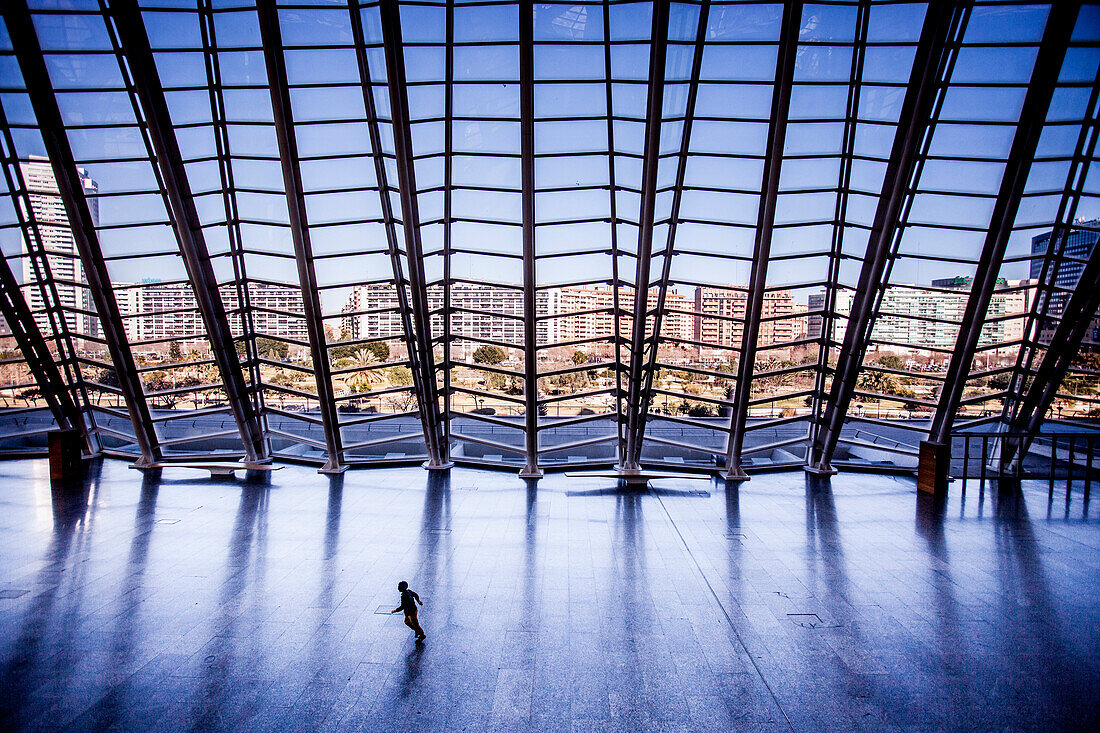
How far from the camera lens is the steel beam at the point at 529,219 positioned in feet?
40.9

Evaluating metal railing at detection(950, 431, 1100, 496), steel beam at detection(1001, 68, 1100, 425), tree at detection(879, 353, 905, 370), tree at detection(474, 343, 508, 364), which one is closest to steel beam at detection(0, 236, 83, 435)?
tree at detection(474, 343, 508, 364)

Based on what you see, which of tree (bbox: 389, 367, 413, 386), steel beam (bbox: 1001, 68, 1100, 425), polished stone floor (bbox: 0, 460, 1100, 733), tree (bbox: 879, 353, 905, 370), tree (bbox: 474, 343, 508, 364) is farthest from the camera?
tree (bbox: 389, 367, 413, 386)

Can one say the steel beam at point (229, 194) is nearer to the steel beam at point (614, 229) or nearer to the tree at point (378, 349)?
the tree at point (378, 349)

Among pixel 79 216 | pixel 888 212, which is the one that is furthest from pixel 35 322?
pixel 888 212

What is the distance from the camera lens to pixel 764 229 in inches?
575

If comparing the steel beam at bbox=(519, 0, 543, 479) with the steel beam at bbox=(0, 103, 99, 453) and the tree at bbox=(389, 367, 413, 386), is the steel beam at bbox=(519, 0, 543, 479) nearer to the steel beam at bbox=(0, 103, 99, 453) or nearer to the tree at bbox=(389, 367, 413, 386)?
the tree at bbox=(389, 367, 413, 386)

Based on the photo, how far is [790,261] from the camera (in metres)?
15.7

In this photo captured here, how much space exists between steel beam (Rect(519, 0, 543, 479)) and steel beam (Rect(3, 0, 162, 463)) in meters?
10.5

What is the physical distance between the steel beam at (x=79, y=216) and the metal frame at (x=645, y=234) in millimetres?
13223

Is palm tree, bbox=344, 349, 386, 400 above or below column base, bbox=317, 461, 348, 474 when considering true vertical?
above

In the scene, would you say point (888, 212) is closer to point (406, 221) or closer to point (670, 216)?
point (670, 216)

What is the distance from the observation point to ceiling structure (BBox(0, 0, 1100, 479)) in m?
12.8

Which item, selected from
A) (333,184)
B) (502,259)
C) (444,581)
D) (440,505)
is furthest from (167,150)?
(444,581)

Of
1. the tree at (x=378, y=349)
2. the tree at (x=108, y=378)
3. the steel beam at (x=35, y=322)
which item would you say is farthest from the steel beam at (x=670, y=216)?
the tree at (x=108, y=378)
